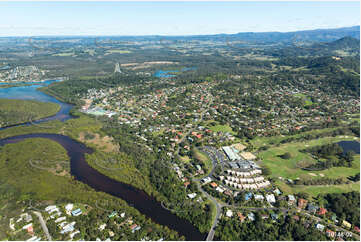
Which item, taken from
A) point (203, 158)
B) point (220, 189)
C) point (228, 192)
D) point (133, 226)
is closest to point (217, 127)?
point (203, 158)

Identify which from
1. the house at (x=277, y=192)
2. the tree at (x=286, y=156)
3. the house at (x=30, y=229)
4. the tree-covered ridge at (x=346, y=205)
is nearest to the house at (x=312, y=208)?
the tree-covered ridge at (x=346, y=205)

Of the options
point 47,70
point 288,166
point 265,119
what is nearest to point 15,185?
point 288,166

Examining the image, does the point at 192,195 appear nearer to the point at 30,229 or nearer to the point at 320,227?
the point at 320,227

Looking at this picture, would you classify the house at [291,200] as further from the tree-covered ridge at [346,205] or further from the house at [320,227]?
the tree-covered ridge at [346,205]

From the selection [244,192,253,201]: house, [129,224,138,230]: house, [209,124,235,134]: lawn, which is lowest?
[129,224,138,230]: house

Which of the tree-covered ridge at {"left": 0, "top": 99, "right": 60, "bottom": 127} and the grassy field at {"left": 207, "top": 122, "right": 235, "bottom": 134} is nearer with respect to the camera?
the grassy field at {"left": 207, "top": 122, "right": 235, "bottom": 134}

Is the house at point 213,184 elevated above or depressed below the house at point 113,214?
above

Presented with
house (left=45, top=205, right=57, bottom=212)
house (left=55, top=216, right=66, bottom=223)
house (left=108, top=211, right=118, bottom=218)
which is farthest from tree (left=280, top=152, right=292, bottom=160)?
house (left=45, top=205, right=57, bottom=212)

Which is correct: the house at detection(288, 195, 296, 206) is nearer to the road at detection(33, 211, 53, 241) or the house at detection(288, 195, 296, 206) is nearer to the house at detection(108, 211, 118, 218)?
the house at detection(108, 211, 118, 218)

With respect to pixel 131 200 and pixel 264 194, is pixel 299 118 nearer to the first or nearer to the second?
pixel 264 194
